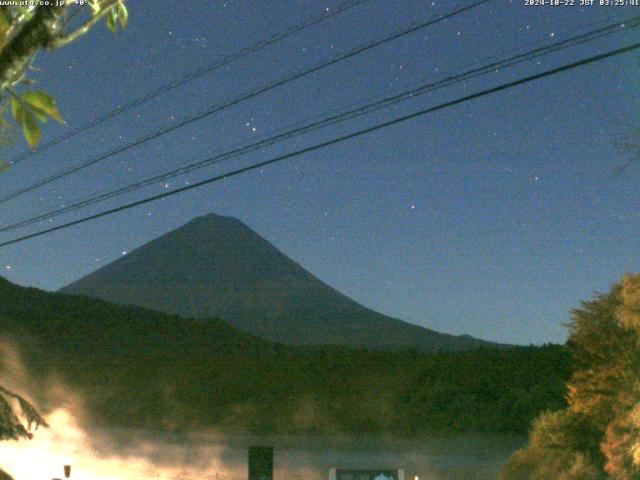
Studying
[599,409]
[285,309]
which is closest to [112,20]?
[599,409]

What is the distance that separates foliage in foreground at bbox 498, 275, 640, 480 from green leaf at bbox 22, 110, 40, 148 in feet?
37.2

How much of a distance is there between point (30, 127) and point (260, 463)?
1189 centimetres

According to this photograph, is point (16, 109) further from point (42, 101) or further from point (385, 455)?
point (385, 455)

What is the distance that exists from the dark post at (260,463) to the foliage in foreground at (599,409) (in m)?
5.03

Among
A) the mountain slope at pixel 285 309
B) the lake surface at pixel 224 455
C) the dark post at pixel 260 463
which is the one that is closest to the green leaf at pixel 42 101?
the dark post at pixel 260 463

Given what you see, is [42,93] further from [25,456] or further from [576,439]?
[25,456]

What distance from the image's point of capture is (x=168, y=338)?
76.9 meters

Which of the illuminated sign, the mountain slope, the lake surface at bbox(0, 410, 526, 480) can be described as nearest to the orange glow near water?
the lake surface at bbox(0, 410, 526, 480)

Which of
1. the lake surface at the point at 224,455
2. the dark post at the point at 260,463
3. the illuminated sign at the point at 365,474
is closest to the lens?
the illuminated sign at the point at 365,474

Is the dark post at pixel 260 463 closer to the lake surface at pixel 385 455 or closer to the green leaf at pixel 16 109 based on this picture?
the lake surface at pixel 385 455

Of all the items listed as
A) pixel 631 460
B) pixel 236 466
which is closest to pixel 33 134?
pixel 631 460

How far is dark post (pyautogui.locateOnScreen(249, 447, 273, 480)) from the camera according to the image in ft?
48.1

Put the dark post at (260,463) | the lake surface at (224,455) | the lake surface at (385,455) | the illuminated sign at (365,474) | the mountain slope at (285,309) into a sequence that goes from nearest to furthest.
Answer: the illuminated sign at (365,474) → the dark post at (260,463) → the lake surface at (224,455) → the lake surface at (385,455) → the mountain slope at (285,309)

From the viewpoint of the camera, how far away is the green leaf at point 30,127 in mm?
3615
